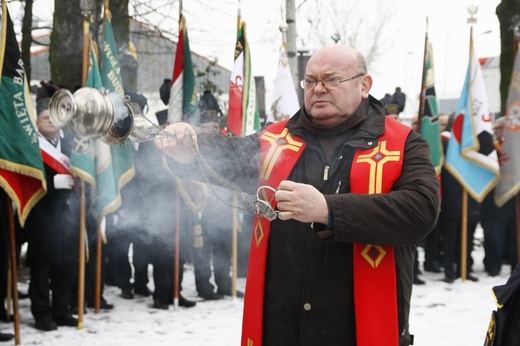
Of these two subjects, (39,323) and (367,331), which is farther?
(39,323)

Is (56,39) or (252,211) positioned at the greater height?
(56,39)

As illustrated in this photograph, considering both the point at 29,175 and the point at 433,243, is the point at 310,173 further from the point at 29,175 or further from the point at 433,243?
the point at 433,243

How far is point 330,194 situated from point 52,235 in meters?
4.26

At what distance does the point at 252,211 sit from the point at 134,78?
8.04m

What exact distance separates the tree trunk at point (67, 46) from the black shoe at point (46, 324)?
11.1 ft

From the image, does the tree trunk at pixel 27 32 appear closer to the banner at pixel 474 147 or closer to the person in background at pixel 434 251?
the person in background at pixel 434 251

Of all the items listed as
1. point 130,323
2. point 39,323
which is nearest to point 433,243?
point 130,323

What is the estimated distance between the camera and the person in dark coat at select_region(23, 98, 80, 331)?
6.02 m

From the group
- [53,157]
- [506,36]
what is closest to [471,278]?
[53,157]

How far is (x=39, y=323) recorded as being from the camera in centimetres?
602

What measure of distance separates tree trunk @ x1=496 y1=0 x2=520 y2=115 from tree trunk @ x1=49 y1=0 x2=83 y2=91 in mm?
8519

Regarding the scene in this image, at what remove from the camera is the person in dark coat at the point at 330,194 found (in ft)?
8.48

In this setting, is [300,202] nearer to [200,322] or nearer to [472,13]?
[200,322]

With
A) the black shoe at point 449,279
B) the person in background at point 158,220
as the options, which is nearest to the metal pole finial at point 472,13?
the black shoe at point 449,279
